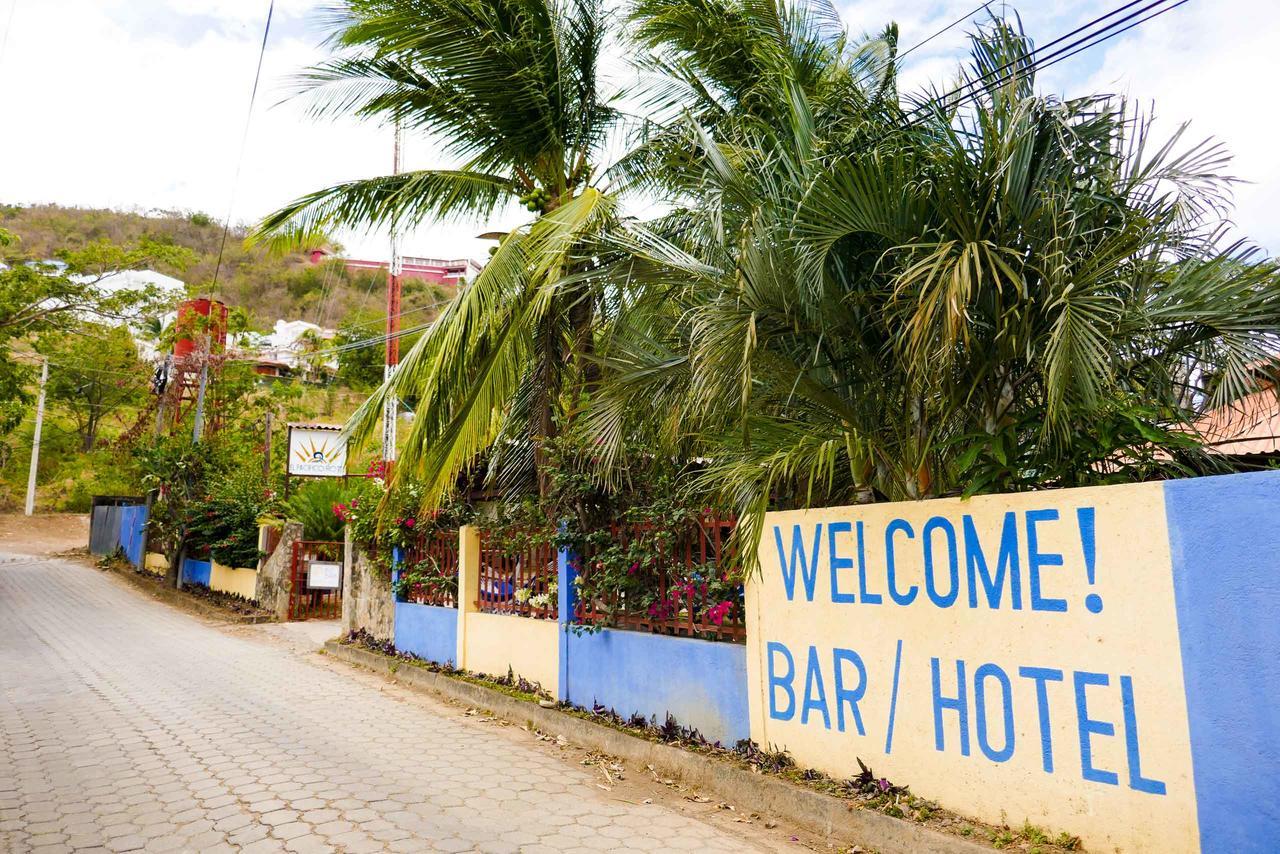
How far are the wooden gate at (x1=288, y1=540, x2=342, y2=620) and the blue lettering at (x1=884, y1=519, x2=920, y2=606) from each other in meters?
12.6

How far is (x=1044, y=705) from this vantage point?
4059mm

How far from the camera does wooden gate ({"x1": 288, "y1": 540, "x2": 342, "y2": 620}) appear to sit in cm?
1541

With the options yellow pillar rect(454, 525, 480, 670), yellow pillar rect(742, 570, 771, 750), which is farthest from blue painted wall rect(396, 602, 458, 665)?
yellow pillar rect(742, 570, 771, 750)

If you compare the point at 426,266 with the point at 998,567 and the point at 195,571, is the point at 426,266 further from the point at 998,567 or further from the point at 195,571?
the point at 998,567

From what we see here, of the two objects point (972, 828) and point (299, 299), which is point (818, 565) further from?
point (299, 299)

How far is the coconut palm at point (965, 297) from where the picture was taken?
4273mm

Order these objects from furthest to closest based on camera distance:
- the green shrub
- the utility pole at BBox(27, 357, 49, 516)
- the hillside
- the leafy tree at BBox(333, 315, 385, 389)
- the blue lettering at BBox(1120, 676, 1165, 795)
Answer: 1. the hillside
2. the leafy tree at BBox(333, 315, 385, 389)
3. the utility pole at BBox(27, 357, 49, 516)
4. the green shrub
5. the blue lettering at BBox(1120, 676, 1165, 795)

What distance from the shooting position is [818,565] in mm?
5223

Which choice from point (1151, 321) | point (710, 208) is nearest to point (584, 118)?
point (710, 208)

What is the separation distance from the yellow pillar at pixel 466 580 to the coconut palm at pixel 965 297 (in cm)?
439

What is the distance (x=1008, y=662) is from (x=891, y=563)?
801 millimetres

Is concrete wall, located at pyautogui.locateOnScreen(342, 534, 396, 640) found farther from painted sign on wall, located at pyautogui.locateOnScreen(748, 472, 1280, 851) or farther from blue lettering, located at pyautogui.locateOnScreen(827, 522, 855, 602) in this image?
blue lettering, located at pyautogui.locateOnScreen(827, 522, 855, 602)

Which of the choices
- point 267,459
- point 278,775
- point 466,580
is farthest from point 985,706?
point 267,459

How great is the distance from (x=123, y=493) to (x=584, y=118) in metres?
32.6
